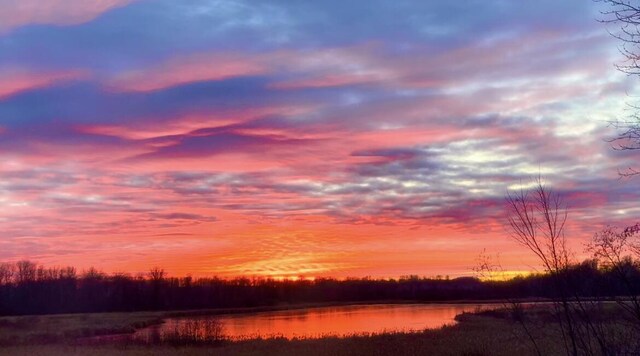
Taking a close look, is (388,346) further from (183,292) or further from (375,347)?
(183,292)

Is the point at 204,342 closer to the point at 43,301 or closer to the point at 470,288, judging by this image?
the point at 470,288

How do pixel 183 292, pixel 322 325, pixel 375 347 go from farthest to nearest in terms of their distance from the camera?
pixel 183 292, pixel 322 325, pixel 375 347

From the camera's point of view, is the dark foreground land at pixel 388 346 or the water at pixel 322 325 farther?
the water at pixel 322 325

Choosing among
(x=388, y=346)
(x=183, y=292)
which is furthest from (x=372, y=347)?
(x=183, y=292)

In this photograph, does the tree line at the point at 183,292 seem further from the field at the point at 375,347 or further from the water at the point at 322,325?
the field at the point at 375,347

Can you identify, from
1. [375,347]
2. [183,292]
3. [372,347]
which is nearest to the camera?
[372,347]

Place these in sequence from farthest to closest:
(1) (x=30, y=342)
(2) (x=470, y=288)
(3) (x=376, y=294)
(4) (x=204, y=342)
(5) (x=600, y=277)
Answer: (3) (x=376, y=294)
(2) (x=470, y=288)
(1) (x=30, y=342)
(4) (x=204, y=342)
(5) (x=600, y=277)

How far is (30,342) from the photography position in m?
39.6

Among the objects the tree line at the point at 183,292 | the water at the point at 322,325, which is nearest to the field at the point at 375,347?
the water at the point at 322,325

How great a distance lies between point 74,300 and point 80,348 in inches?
3351

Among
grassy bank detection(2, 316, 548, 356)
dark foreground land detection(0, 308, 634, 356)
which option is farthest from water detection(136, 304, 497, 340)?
grassy bank detection(2, 316, 548, 356)

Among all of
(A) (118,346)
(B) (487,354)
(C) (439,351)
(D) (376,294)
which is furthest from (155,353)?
(D) (376,294)

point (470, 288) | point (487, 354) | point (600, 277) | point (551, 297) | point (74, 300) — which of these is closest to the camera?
point (600, 277)

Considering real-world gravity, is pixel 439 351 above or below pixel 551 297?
below
